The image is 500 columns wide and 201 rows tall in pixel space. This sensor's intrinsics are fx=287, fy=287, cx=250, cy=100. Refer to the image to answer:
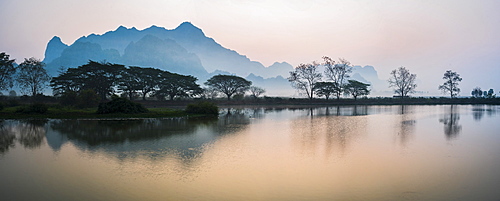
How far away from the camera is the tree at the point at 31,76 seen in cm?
4830

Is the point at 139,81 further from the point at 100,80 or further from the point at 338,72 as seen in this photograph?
the point at 338,72

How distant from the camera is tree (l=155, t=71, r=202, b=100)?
5541 cm

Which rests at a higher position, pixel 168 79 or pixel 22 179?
pixel 168 79

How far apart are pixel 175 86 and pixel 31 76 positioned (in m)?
23.9

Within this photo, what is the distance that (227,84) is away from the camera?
6569 centimetres

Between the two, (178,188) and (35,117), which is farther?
(35,117)

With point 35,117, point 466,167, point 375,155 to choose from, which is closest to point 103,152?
point 375,155

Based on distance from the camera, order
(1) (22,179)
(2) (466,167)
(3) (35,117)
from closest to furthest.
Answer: (1) (22,179) < (2) (466,167) < (3) (35,117)

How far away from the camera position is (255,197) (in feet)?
22.9

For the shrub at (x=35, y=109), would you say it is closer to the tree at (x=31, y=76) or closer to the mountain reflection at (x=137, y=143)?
the mountain reflection at (x=137, y=143)

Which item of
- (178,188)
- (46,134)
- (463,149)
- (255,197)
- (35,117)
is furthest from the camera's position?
(35,117)

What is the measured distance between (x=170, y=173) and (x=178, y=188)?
4.71 feet

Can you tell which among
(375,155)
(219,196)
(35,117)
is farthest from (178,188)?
(35,117)

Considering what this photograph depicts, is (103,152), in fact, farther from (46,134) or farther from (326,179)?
(326,179)
